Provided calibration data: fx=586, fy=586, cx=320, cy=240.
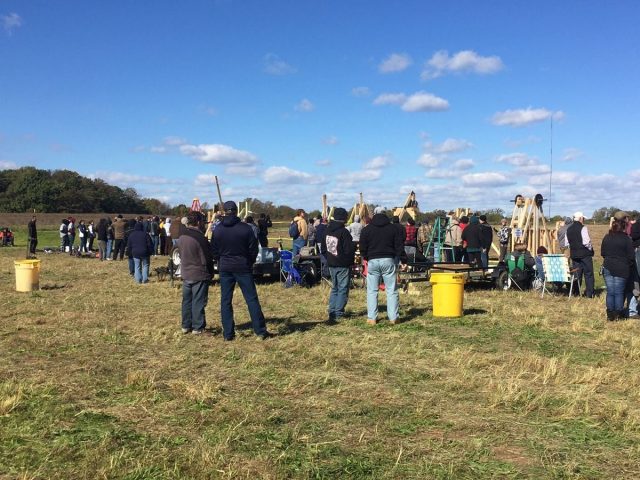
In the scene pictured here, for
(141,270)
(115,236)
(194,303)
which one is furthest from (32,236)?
(194,303)

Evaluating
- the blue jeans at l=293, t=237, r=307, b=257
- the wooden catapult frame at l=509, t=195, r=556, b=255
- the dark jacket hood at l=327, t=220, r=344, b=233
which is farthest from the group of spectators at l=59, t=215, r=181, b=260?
the dark jacket hood at l=327, t=220, r=344, b=233

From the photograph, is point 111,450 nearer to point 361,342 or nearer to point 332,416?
point 332,416

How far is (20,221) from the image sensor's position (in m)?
48.1

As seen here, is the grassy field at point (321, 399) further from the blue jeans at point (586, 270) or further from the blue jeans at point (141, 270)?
the blue jeans at point (141, 270)

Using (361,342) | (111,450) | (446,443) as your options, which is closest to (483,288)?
(361,342)

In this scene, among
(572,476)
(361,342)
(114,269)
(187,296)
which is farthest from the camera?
(114,269)

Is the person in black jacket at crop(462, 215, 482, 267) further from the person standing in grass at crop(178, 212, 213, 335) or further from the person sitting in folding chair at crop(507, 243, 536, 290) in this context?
the person standing in grass at crop(178, 212, 213, 335)

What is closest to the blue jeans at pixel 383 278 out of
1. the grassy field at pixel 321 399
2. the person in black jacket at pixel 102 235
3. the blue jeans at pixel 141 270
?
the grassy field at pixel 321 399

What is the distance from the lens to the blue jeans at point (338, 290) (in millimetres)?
9578

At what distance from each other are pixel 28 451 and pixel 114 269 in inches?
606

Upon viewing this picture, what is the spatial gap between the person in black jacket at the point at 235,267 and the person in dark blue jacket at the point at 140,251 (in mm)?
7173

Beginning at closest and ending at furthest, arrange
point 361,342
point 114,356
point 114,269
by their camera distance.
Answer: point 114,356 → point 361,342 → point 114,269

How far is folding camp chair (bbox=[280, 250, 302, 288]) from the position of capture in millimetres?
13877

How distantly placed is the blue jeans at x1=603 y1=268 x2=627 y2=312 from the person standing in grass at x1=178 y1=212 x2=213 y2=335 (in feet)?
21.2
